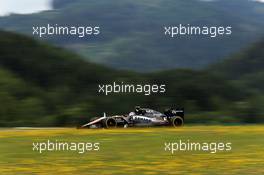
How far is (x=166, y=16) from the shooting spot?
36.7 ft

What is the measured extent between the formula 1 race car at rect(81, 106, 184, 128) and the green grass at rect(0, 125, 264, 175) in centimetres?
11

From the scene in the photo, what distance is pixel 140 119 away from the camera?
11.1 m

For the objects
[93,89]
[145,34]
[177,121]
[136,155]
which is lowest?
[136,155]

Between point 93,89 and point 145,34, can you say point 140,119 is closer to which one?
point 93,89

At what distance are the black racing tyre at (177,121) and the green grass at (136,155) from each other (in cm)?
Result: 9

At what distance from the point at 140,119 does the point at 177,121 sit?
0.51 m

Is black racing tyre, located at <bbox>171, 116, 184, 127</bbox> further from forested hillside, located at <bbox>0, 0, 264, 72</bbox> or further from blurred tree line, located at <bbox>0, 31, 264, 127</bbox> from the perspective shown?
forested hillside, located at <bbox>0, 0, 264, 72</bbox>

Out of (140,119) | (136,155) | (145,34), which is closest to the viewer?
(136,155)

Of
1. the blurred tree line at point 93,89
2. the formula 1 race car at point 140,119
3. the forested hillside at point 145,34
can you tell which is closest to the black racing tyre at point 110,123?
the formula 1 race car at point 140,119

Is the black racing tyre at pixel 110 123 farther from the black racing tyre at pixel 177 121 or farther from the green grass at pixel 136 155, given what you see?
the black racing tyre at pixel 177 121

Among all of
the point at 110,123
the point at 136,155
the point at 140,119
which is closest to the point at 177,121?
the point at 140,119

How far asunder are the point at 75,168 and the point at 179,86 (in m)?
A: 1.82

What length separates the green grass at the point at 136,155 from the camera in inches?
429

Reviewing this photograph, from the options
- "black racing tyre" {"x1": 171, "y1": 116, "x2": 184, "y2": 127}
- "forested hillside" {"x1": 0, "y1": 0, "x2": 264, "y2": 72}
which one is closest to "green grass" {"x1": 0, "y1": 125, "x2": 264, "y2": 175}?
"black racing tyre" {"x1": 171, "y1": 116, "x2": 184, "y2": 127}
